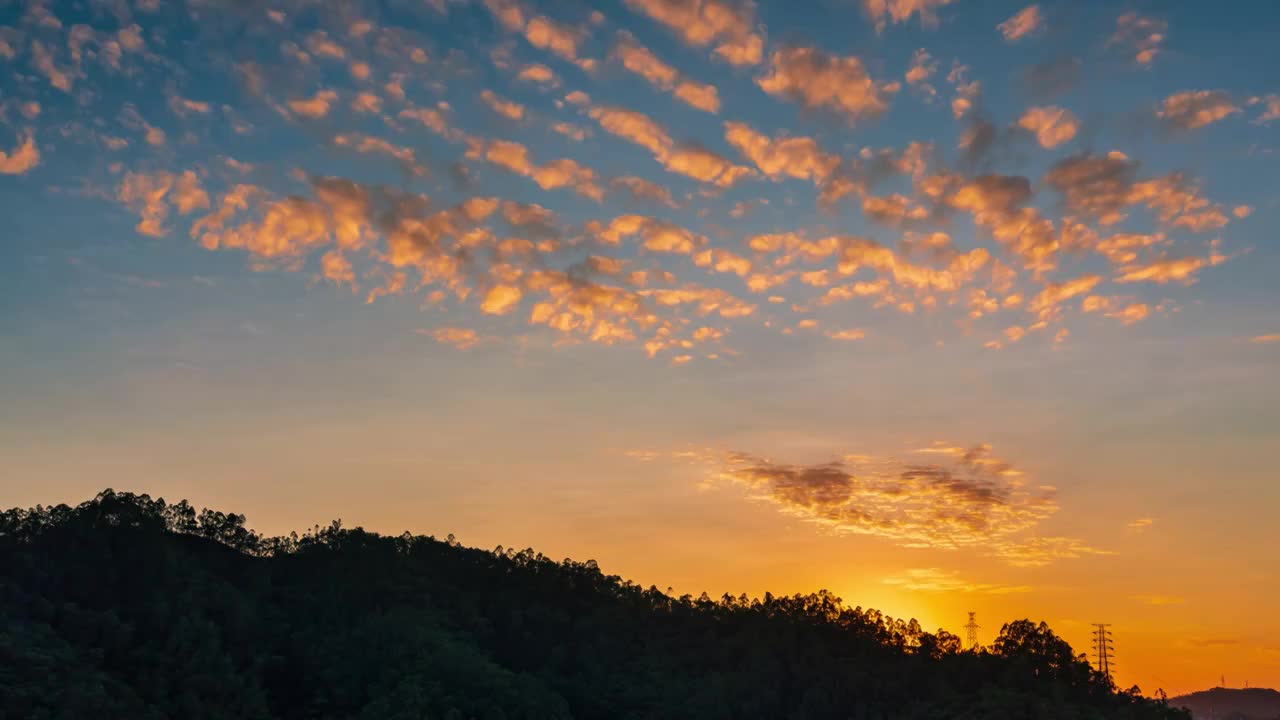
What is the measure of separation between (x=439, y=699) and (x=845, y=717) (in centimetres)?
2916

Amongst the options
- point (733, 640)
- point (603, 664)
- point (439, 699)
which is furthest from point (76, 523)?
point (733, 640)

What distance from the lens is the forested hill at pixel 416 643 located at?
59500 millimetres

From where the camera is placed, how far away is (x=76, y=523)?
6938 centimetres

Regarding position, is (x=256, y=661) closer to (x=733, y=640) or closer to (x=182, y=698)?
(x=182, y=698)

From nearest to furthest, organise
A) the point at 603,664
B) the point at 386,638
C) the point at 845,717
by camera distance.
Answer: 1. the point at 386,638
2. the point at 845,717
3. the point at 603,664

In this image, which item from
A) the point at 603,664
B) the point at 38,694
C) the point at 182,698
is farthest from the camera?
the point at 603,664

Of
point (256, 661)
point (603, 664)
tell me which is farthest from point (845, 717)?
point (256, 661)

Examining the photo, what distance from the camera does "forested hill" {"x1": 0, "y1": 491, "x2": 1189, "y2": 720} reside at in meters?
59.5

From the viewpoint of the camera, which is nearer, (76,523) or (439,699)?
(439,699)

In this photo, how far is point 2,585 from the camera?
58812mm

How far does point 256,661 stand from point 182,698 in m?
5.82

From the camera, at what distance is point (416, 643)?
224 feet

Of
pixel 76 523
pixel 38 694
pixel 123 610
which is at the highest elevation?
pixel 76 523

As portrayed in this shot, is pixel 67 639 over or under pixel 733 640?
under
